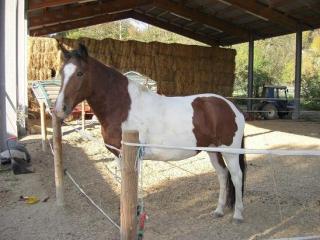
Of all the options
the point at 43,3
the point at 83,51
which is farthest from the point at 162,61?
the point at 83,51

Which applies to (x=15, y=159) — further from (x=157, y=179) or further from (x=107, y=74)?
(x=107, y=74)

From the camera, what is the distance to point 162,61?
1480cm

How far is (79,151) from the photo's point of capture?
766cm

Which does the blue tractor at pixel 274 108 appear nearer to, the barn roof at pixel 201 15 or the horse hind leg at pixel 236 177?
the barn roof at pixel 201 15

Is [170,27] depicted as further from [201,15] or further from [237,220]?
[237,220]

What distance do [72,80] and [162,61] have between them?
11.4 metres

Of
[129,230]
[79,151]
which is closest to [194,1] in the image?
[79,151]

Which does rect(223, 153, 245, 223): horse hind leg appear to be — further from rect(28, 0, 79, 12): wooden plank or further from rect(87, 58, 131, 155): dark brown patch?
rect(28, 0, 79, 12): wooden plank

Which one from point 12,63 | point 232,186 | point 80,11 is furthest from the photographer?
point 80,11

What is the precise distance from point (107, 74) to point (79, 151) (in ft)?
13.3

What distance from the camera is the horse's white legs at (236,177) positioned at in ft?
13.6

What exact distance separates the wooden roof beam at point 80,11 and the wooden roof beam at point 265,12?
2992mm

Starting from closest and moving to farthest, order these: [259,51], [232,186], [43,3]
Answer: [232,186], [43,3], [259,51]

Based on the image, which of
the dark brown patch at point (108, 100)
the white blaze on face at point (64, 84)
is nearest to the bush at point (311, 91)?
the dark brown patch at point (108, 100)
